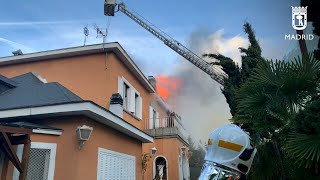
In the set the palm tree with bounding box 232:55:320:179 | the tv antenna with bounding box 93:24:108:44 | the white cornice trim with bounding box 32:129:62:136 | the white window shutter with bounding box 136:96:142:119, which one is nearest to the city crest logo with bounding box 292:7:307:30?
the palm tree with bounding box 232:55:320:179

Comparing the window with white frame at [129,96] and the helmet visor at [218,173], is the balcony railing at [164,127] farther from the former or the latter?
the helmet visor at [218,173]

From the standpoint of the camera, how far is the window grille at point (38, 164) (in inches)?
286

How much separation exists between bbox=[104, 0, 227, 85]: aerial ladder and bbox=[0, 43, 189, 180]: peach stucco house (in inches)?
601

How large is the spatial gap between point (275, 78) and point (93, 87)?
9202 mm

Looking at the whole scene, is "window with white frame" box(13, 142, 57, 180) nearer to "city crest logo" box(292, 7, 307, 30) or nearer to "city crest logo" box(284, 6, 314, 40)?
"city crest logo" box(284, 6, 314, 40)

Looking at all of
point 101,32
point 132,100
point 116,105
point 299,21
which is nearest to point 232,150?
point 299,21

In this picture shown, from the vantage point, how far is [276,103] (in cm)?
456

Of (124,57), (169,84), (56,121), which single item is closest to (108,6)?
(169,84)

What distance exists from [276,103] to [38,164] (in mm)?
6219

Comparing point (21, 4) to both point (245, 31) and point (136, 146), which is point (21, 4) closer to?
point (136, 146)

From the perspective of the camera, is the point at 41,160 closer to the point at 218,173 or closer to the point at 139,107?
the point at 218,173

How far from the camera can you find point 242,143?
12.8 feet

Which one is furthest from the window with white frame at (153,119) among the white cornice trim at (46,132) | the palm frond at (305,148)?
the palm frond at (305,148)

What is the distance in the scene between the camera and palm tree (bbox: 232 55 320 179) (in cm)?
442
